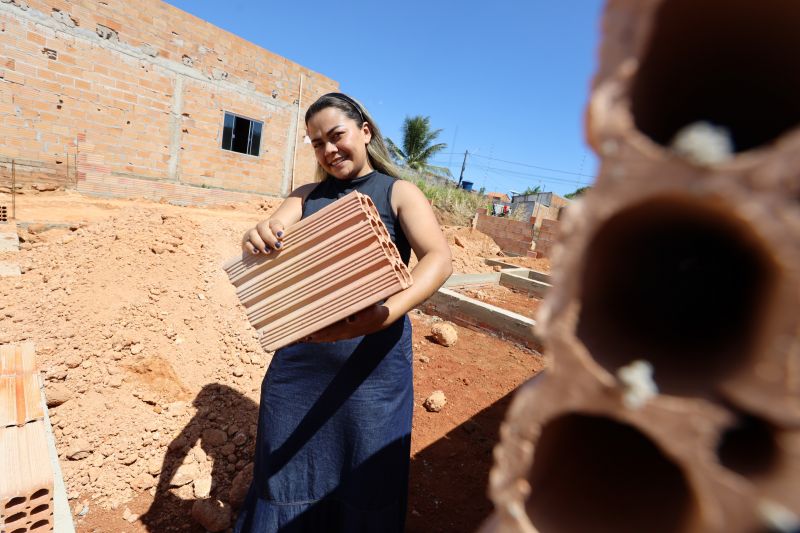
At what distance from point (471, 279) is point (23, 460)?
692 cm

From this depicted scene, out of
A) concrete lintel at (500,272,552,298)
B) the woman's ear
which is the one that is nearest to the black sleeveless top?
the woman's ear

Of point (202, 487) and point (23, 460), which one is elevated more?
point (23, 460)

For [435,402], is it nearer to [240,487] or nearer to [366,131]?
[240,487]

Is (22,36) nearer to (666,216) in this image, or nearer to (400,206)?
(400,206)

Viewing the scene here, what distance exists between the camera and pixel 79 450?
2.79 meters

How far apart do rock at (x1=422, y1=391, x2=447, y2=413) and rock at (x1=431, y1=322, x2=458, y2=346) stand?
135cm

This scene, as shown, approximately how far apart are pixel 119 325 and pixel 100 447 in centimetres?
120

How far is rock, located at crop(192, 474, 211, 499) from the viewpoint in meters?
2.74

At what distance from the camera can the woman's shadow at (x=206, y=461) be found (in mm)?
2607

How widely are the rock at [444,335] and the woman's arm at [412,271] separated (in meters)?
3.68

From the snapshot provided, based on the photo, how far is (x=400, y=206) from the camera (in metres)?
1.73

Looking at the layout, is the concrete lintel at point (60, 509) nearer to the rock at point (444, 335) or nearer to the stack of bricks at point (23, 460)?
the stack of bricks at point (23, 460)

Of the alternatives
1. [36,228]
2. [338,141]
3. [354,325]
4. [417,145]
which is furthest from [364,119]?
[417,145]

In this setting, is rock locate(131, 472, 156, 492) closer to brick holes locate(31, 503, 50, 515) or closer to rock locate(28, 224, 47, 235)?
brick holes locate(31, 503, 50, 515)
